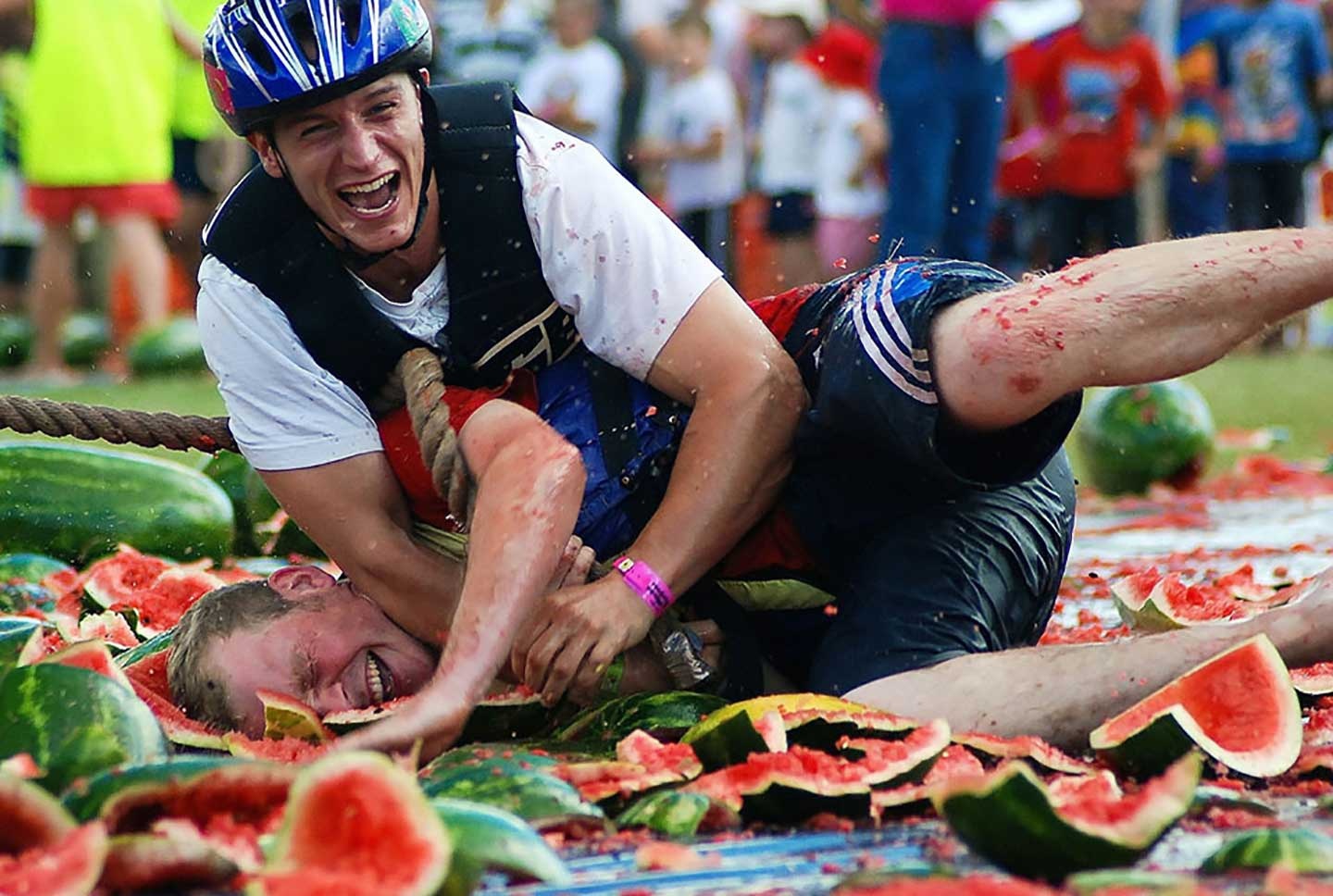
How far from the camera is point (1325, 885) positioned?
245cm

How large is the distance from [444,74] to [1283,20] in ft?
19.2

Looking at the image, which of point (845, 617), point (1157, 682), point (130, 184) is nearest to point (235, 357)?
point (845, 617)

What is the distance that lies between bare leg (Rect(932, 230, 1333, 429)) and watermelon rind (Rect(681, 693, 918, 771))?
624 mm

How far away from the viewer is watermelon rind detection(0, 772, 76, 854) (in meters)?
2.68

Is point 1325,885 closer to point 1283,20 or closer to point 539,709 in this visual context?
point 539,709

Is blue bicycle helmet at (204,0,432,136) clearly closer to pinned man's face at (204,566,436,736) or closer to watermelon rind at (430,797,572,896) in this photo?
pinned man's face at (204,566,436,736)

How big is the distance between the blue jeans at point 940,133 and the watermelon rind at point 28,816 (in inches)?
313

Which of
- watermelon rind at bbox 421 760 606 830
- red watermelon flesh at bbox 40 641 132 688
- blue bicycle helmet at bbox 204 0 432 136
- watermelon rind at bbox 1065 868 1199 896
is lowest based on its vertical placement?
watermelon rind at bbox 421 760 606 830

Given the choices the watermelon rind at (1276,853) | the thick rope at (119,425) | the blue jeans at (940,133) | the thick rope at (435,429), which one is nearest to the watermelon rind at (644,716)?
the thick rope at (435,429)

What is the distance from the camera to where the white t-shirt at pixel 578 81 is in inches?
535

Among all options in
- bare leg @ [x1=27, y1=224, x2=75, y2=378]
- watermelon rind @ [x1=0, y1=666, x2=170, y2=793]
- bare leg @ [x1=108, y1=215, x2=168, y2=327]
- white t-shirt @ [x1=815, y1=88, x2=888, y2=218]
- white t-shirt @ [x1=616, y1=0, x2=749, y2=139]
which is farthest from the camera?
white t-shirt @ [x1=616, y1=0, x2=749, y2=139]

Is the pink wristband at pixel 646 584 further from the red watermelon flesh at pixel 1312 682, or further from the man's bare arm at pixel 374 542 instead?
the red watermelon flesh at pixel 1312 682

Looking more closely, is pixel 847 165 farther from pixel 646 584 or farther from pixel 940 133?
pixel 646 584

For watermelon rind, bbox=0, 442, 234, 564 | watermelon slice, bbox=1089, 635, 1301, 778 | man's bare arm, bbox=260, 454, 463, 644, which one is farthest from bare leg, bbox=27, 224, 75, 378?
watermelon slice, bbox=1089, 635, 1301, 778
